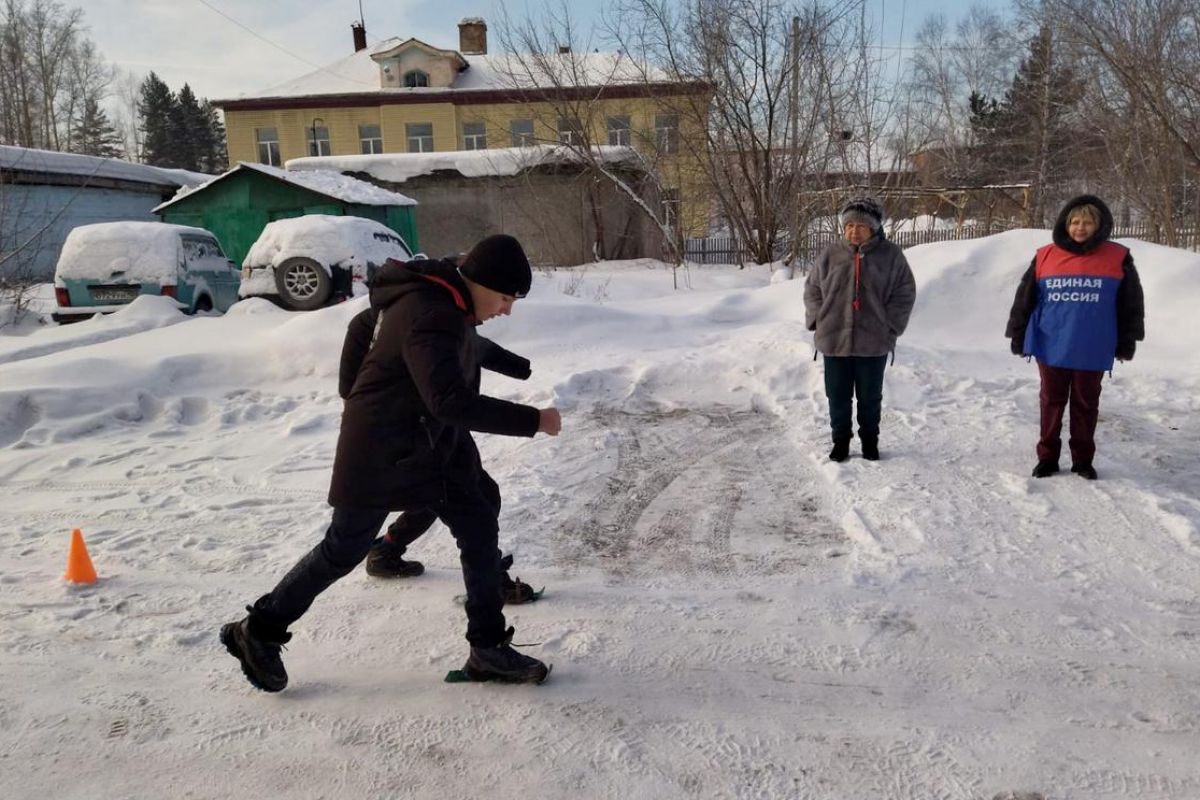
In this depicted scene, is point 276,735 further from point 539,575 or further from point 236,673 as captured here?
point 539,575

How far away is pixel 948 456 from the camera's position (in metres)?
5.26

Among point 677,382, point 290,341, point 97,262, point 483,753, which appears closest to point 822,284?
point 677,382

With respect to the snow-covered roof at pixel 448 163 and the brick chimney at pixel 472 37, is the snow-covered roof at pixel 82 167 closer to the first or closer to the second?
the snow-covered roof at pixel 448 163

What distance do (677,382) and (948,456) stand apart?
8.55ft

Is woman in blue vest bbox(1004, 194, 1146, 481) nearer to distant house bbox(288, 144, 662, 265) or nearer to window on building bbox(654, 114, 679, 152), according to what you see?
window on building bbox(654, 114, 679, 152)

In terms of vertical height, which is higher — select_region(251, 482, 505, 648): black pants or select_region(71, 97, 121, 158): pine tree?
select_region(71, 97, 121, 158): pine tree

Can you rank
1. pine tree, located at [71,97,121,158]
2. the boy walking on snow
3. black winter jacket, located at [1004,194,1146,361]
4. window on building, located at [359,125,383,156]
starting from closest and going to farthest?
the boy walking on snow
black winter jacket, located at [1004,194,1146,361]
window on building, located at [359,125,383,156]
pine tree, located at [71,97,121,158]

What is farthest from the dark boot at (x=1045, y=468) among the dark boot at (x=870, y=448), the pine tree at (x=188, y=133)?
the pine tree at (x=188, y=133)

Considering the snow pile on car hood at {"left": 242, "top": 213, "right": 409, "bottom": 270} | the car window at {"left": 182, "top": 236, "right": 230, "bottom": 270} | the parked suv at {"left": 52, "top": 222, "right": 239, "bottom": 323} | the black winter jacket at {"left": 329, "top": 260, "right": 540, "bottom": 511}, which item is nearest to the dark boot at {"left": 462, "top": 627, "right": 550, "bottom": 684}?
the black winter jacket at {"left": 329, "top": 260, "right": 540, "bottom": 511}

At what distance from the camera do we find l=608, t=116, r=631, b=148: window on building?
2257 cm

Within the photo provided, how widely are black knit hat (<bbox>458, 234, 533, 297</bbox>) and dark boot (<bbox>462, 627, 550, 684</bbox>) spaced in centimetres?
117

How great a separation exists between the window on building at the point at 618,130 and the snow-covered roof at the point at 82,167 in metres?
12.8

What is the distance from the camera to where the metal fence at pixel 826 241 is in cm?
1582

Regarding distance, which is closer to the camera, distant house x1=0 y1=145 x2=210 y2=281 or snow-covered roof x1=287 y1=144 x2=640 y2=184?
distant house x1=0 y1=145 x2=210 y2=281
